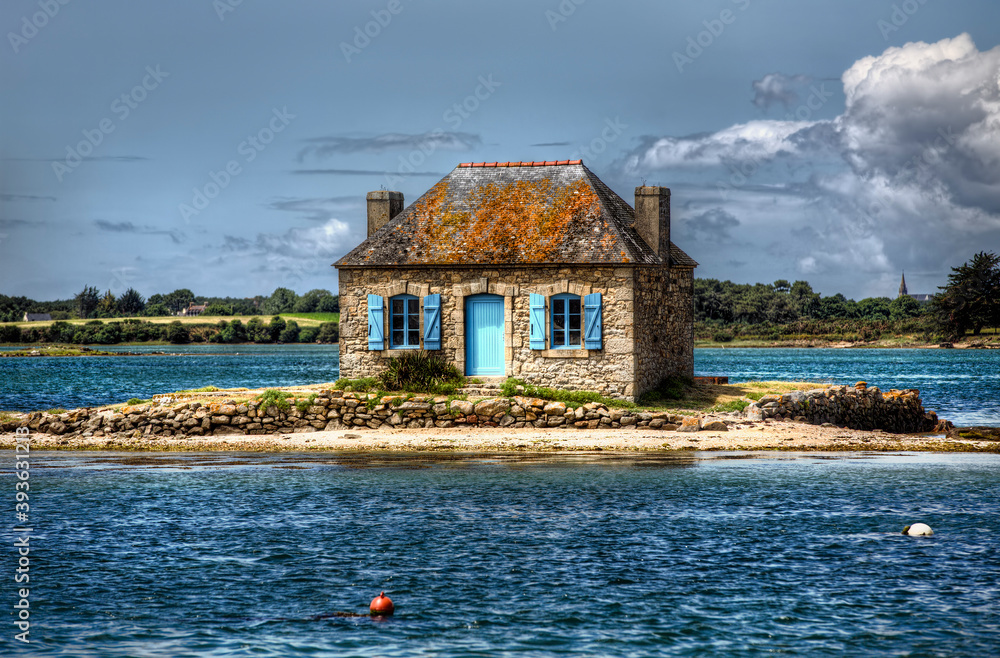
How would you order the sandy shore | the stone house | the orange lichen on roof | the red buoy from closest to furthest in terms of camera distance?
the red buoy < the sandy shore < the stone house < the orange lichen on roof

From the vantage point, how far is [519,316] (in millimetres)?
23109

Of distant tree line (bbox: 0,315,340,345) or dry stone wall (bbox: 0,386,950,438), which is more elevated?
distant tree line (bbox: 0,315,340,345)

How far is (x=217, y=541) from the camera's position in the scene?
38.6 feet

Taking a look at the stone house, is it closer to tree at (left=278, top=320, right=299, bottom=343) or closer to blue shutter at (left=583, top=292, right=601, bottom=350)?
blue shutter at (left=583, top=292, right=601, bottom=350)

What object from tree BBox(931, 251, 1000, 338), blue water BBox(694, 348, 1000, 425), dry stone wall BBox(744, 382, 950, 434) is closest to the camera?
dry stone wall BBox(744, 382, 950, 434)

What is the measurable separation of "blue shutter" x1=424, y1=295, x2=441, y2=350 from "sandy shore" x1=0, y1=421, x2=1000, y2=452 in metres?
3.04

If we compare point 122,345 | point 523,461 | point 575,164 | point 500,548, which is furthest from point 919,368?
point 122,345

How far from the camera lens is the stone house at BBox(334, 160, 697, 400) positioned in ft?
74.3

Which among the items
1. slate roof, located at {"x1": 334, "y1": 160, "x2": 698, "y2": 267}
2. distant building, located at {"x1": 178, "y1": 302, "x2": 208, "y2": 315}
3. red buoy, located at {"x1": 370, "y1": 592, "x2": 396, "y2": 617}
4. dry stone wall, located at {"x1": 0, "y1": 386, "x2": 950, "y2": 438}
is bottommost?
red buoy, located at {"x1": 370, "y1": 592, "x2": 396, "y2": 617}

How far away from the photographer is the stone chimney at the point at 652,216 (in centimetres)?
2484

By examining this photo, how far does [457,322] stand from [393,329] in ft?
5.55

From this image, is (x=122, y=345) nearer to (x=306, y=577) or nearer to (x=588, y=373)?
(x=588, y=373)

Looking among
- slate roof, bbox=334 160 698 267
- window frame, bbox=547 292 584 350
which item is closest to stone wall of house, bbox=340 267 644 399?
window frame, bbox=547 292 584 350

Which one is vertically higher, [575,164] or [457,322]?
[575,164]
